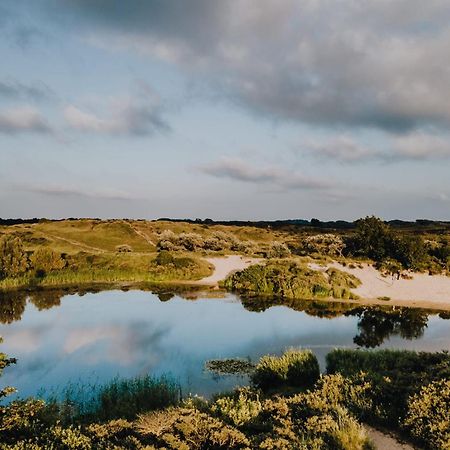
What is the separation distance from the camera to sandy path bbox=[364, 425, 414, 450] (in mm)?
11336

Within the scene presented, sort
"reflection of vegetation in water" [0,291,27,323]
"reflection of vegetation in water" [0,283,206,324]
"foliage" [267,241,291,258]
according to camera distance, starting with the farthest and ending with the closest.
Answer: "foliage" [267,241,291,258] < "reflection of vegetation in water" [0,283,206,324] < "reflection of vegetation in water" [0,291,27,323]

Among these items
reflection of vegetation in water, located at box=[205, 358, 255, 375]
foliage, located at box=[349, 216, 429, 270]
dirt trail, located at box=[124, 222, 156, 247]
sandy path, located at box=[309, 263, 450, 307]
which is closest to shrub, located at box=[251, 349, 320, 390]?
reflection of vegetation in water, located at box=[205, 358, 255, 375]

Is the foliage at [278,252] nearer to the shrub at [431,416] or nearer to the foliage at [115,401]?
the foliage at [115,401]

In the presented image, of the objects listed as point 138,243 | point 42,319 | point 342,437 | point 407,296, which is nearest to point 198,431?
point 342,437

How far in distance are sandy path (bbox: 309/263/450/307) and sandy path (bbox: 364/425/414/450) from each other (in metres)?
33.6

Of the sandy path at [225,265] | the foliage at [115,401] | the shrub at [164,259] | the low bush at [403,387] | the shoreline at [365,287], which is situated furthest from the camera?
the shrub at [164,259]

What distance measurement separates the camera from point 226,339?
93.9ft

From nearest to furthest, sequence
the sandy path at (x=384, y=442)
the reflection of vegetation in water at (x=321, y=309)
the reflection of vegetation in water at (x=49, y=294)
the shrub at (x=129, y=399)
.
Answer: the sandy path at (x=384, y=442) < the shrub at (x=129, y=399) < the reflection of vegetation in water at (x=321, y=309) < the reflection of vegetation in water at (x=49, y=294)

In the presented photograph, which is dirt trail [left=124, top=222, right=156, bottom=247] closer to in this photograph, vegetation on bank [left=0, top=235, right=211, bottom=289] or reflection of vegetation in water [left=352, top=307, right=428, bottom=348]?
vegetation on bank [left=0, top=235, right=211, bottom=289]

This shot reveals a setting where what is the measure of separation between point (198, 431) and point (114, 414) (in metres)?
5.15

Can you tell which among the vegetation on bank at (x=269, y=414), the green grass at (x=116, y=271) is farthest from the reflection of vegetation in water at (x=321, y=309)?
the vegetation on bank at (x=269, y=414)

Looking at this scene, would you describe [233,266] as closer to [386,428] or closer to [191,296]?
[191,296]

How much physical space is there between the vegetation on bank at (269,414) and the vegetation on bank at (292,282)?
2609 centimetres

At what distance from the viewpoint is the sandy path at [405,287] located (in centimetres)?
4384
